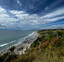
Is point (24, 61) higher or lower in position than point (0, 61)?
higher

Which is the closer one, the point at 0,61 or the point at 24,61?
the point at 24,61

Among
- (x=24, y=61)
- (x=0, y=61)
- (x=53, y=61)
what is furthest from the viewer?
(x=0, y=61)

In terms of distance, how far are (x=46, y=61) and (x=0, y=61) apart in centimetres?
952

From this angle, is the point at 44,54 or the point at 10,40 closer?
the point at 44,54

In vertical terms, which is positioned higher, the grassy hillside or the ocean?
the grassy hillside

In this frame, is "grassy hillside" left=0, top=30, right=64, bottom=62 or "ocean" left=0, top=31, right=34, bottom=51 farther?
"ocean" left=0, top=31, right=34, bottom=51

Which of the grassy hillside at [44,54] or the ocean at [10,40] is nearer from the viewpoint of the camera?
the grassy hillside at [44,54]

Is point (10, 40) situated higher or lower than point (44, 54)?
lower

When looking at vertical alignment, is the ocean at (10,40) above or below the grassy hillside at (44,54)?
below

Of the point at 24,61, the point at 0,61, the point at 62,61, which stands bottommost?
the point at 0,61

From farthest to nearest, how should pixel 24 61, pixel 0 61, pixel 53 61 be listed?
pixel 0 61 → pixel 24 61 → pixel 53 61

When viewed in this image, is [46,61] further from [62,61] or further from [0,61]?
[0,61]

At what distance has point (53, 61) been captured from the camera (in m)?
3.55

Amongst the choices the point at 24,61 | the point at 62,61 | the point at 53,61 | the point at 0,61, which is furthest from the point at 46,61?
the point at 0,61
